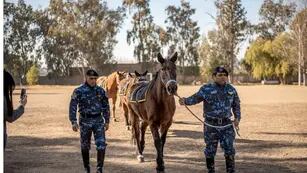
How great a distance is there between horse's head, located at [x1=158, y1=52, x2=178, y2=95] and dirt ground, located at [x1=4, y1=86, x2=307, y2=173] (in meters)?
1.36

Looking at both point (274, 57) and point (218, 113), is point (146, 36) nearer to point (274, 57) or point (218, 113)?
point (274, 57)

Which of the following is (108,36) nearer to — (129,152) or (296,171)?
(129,152)

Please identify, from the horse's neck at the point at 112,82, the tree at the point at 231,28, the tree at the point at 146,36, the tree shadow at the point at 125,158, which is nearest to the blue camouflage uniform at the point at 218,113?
the tree shadow at the point at 125,158

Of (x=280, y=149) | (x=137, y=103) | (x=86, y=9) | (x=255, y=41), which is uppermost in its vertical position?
(x=86, y=9)

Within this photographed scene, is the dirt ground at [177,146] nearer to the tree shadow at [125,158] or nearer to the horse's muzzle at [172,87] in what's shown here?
the tree shadow at [125,158]

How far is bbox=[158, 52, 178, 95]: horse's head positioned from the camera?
5367 millimetres

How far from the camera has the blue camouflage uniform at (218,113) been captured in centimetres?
512

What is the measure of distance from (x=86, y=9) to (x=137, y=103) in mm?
22477

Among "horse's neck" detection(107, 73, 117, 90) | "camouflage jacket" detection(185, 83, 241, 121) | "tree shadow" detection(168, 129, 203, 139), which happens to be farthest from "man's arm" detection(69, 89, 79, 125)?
"horse's neck" detection(107, 73, 117, 90)

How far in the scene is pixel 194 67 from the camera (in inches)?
908

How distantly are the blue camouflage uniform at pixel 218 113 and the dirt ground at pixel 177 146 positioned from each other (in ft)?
3.33

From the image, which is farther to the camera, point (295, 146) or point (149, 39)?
point (149, 39)

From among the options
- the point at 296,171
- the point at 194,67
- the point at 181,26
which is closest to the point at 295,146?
the point at 296,171

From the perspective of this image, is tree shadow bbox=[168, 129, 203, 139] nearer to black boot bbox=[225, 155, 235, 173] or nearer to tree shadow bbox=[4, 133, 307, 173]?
tree shadow bbox=[4, 133, 307, 173]
